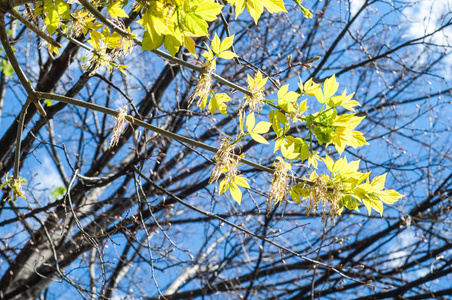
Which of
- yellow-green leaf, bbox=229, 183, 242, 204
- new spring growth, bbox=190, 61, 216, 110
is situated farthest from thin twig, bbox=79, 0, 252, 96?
yellow-green leaf, bbox=229, 183, 242, 204

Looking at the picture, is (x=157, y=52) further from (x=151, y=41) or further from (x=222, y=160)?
(x=222, y=160)

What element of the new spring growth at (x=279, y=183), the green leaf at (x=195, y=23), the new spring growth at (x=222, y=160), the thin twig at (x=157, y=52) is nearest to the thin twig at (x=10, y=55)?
the thin twig at (x=157, y=52)

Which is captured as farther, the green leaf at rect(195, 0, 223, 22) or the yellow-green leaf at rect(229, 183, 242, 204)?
the yellow-green leaf at rect(229, 183, 242, 204)

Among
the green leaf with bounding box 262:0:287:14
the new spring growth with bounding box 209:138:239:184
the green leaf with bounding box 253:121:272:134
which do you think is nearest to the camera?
the green leaf with bounding box 262:0:287:14

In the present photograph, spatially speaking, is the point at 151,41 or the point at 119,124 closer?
the point at 151,41

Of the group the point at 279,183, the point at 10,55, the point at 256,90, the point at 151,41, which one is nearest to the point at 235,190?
the point at 279,183

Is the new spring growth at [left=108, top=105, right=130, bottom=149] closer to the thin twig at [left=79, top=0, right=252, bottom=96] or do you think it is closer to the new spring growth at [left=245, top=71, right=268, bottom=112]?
the thin twig at [left=79, top=0, right=252, bottom=96]

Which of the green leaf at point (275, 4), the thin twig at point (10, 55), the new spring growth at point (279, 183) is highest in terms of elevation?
the green leaf at point (275, 4)

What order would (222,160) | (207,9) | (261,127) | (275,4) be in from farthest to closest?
(261,127), (222,160), (275,4), (207,9)

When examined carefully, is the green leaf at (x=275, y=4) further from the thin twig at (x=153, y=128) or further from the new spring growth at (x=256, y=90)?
the thin twig at (x=153, y=128)

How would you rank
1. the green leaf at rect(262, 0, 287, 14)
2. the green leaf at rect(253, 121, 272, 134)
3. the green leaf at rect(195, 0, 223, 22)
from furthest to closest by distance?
1. the green leaf at rect(253, 121, 272, 134)
2. the green leaf at rect(262, 0, 287, 14)
3. the green leaf at rect(195, 0, 223, 22)

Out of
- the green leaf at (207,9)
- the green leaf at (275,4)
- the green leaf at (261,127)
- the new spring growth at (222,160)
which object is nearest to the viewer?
the green leaf at (207,9)

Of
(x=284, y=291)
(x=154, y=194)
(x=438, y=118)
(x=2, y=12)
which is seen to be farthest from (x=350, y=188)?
(x=284, y=291)

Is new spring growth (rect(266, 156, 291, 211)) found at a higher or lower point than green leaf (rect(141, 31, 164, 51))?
lower
